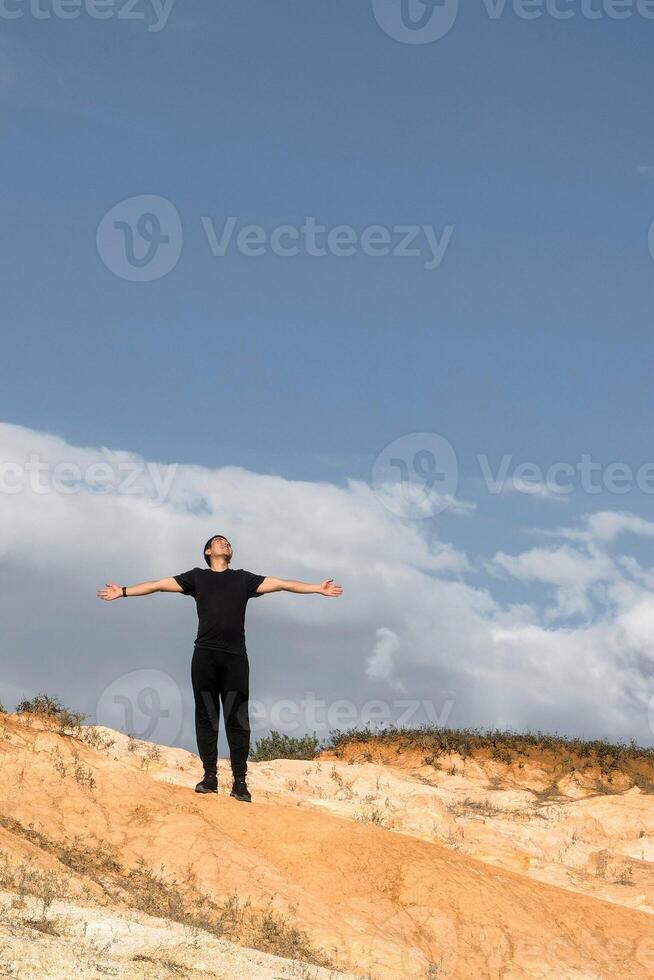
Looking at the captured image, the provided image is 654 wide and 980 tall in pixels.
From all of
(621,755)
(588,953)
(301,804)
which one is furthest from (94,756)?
(621,755)

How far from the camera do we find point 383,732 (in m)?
28.8

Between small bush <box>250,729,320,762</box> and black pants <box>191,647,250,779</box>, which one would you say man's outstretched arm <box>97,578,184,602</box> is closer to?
black pants <box>191,647,250,779</box>

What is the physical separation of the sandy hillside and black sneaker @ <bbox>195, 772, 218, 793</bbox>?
181mm

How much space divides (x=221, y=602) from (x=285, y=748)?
61.9 ft

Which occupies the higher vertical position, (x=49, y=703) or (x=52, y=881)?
(x=49, y=703)

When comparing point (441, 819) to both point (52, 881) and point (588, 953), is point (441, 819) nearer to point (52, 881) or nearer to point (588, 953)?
point (588, 953)

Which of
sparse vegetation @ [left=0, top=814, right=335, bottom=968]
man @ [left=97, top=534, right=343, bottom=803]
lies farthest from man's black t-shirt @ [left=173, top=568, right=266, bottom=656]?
sparse vegetation @ [left=0, top=814, right=335, bottom=968]

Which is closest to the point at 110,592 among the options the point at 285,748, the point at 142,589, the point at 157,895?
the point at 142,589

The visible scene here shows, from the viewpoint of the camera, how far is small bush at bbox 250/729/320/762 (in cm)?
2838

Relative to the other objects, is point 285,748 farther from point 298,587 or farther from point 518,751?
point 298,587

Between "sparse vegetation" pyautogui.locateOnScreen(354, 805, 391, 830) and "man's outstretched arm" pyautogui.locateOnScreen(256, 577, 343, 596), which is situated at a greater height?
"man's outstretched arm" pyautogui.locateOnScreen(256, 577, 343, 596)

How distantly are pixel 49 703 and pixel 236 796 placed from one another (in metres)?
3.37

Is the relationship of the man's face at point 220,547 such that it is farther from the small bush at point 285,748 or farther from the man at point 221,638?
the small bush at point 285,748

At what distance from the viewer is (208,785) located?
36.7 feet
